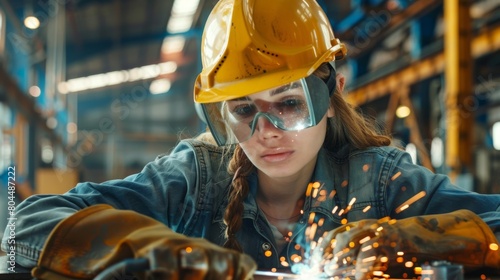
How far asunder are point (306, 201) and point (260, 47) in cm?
55

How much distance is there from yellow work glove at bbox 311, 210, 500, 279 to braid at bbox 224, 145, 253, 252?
42 cm

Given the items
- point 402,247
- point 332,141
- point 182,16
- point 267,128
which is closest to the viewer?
point 402,247

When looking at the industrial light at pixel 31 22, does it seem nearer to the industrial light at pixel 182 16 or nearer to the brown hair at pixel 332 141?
the industrial light at pixel 182 16

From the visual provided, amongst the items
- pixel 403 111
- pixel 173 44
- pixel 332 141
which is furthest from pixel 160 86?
pixel 332 141

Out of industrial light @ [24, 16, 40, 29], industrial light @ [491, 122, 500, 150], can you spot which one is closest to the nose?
industrial light @ [491, 122, 500, 150]

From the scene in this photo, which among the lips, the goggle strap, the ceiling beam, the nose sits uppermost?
the ceiling beam

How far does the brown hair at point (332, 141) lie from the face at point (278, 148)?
154 millimetres

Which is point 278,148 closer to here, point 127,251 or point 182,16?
point 127,251

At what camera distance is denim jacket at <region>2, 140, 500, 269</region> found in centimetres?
208

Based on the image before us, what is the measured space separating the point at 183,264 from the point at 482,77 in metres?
6.79

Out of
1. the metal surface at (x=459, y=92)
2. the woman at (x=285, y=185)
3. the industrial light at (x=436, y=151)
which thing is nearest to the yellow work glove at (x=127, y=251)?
the woman at (x=285, y=185)

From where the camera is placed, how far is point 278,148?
6.44ft

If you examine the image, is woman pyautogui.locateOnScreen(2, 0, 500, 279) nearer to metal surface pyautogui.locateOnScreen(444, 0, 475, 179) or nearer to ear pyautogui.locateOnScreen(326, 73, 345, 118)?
ear pyautogui.locateOnScreen(326, 73, 345, 118)

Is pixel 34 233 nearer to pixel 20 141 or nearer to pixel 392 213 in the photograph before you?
pixel 392 213
